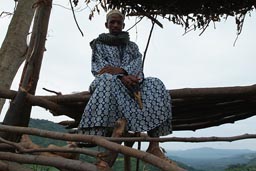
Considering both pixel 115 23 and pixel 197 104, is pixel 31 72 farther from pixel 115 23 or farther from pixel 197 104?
pixel 197 104

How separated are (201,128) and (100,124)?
870 millimetres

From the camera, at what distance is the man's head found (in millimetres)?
2742

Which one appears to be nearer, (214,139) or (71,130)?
(214,139)

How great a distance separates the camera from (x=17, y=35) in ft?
11.3

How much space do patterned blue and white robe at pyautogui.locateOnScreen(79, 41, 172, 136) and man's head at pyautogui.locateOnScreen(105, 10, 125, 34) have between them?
0.38 meters

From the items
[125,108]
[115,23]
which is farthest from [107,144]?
[115,23]

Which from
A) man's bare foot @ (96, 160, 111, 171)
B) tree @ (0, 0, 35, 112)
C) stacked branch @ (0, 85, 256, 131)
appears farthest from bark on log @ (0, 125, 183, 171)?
tree @ (0, 0, 35, 112)

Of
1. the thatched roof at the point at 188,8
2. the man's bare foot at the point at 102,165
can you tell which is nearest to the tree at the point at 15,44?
the thatched roof at the point at 188,8

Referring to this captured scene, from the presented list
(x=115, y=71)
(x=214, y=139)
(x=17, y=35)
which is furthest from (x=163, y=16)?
(x=214, y=139)

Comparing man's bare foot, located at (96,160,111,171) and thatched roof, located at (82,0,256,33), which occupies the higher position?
thatched roof, located at (82,0,256,33)

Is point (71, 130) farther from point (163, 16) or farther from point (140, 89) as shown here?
point (163, 16)

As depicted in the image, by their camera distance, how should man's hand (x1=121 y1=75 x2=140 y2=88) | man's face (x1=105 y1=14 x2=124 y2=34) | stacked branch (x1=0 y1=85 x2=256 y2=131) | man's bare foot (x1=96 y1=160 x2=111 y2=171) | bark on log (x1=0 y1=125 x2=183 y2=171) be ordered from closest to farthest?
1. bark on log (x1=0 y1=125 x2=183 y2=171)
2. man's bare foot (x1=96 y1=160 x2=111 y2=171)
3. stacked branch (x1=0 y1=85 x2=256 y2=131)
4. man's hand (x1=121 y1=75 x2=140 y2=88)
5. man's face (x1=105 y1=14 x2=124 y2=34)

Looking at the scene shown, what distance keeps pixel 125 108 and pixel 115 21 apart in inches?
27.9

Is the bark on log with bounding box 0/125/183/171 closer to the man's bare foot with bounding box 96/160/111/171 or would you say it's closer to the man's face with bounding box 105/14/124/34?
the man's bare foot with bounding box 96/160/111/171
